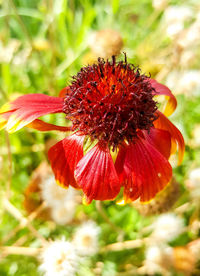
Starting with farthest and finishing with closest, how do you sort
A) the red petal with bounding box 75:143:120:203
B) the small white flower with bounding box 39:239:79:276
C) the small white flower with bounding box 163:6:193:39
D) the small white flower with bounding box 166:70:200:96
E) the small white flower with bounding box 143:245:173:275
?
the small white flower with bounding box 163:6:193:39, the small white flower with bounding box 166:70:200:96, the small white flower with bounding box 143:245:173:275, the small white flower with bounding box 39:239:79:276, the red petal with bounding box 75:143:120:203

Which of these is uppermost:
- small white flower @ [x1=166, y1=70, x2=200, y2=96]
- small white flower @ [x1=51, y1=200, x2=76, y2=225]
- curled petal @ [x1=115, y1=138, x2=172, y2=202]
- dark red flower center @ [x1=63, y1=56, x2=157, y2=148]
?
small white flower @ [x1=166, y1=70, x2=200, y2=96]

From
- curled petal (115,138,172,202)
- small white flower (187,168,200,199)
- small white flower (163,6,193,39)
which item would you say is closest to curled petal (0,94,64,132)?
curled petal (115,138,172,202)

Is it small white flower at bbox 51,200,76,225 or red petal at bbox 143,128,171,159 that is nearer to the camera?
red petal at bbox 143,128,171,159

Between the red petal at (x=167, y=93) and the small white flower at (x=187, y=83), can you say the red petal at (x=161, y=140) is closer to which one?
the red petal at (x=167, y=93)

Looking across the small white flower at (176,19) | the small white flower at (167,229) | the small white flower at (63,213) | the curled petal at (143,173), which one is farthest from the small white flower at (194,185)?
the small white flower at (176,19)

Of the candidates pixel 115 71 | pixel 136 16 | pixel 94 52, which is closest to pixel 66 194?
pixel 115 71

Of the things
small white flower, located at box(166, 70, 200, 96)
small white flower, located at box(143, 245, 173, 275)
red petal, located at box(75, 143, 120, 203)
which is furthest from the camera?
small white flower, located at box(166, 70, 200, 96)

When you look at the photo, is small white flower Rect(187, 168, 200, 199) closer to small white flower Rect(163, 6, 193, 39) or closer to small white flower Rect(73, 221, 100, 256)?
small white flower Rect(73, 221, 100, 256)
